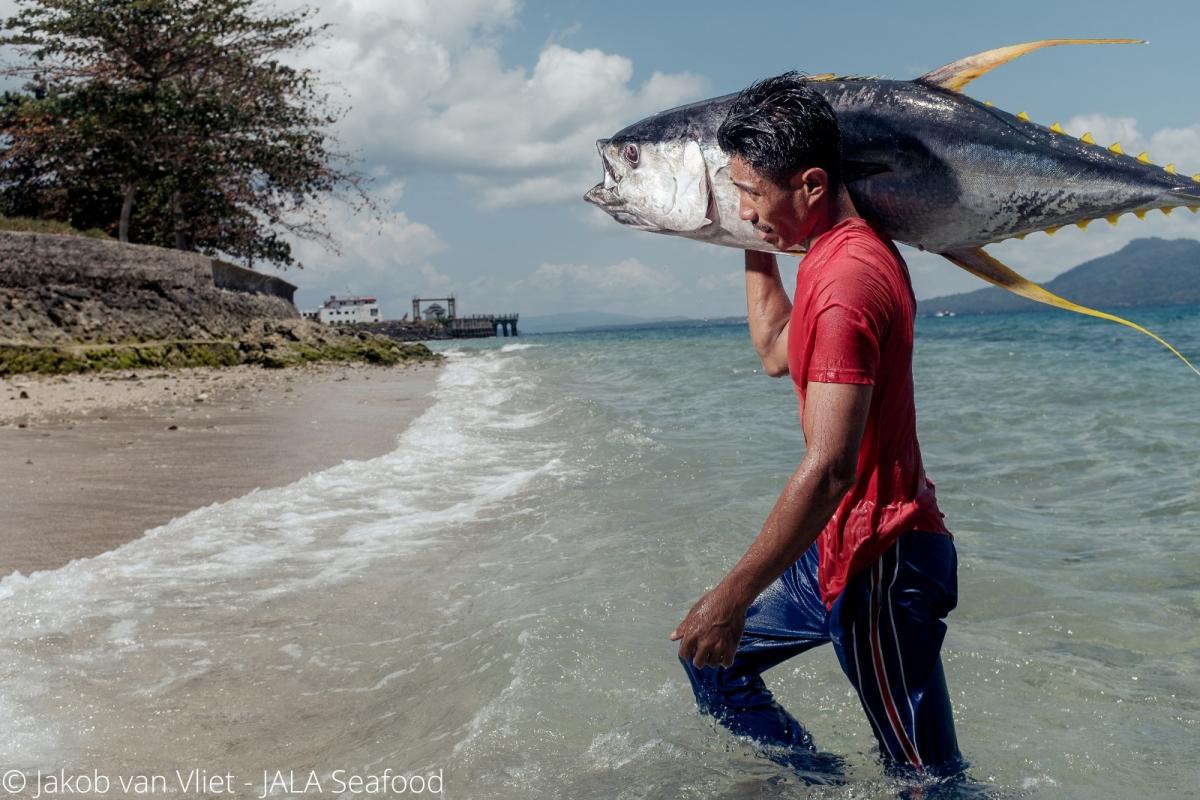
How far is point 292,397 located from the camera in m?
15.0

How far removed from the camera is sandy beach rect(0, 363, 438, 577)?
617 centimetres

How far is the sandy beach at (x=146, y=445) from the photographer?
6172mm

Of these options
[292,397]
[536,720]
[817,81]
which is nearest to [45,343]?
[292,397]

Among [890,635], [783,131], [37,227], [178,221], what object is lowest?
[890,635]

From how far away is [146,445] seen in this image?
30.3ft

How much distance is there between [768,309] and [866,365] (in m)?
0.68

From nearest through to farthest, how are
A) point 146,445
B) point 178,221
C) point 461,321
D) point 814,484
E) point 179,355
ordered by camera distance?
point 814,484 → point 146,445 → point 179,355 → point 178,221 → point 461,321

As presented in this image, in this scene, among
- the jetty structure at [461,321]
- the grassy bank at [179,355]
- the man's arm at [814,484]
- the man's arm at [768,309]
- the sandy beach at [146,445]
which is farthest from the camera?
the jetty structure at [461,321]

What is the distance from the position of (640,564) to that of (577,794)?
264 centimetres

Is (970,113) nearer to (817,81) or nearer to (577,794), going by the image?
(817,81)

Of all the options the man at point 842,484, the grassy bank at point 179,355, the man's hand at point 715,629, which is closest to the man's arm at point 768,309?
the man at point 842,484

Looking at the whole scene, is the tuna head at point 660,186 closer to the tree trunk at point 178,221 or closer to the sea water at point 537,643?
the sea water at point 537,643

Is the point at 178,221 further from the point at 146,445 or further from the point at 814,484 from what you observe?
the point at 814,484

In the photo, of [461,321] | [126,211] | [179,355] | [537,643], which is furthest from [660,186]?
[461,321]
